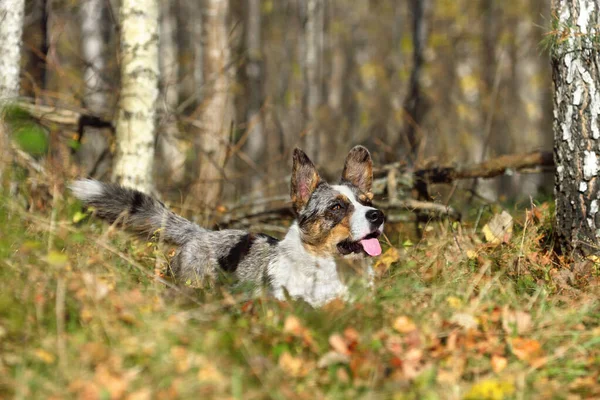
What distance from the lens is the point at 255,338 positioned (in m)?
3.48

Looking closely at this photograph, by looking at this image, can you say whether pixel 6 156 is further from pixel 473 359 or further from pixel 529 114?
pixel 529 114

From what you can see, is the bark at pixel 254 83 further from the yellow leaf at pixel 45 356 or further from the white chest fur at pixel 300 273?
the yellow leaf at pixel 45 356

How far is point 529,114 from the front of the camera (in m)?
28.2

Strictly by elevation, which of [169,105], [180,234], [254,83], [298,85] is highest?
[298,85]

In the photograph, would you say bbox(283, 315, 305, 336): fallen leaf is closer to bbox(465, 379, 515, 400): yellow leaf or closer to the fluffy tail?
bbox(465, 379, 515, 400): yellow leaf

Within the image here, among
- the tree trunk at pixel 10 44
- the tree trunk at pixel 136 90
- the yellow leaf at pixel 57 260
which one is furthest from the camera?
the tree trunk at pixel 136 90

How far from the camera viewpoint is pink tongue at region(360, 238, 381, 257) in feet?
17.2

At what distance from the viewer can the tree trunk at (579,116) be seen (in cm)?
540

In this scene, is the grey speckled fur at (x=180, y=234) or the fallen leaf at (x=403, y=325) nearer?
the fallen leaf at (x=403, y=325)

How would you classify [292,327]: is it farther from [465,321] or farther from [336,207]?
[336,207]

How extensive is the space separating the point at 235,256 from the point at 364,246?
1.22 metres

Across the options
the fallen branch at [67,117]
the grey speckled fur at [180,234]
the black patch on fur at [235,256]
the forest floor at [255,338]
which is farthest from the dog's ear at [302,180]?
the fallen branch at [67,117]

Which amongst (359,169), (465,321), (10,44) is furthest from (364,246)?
(10,44)

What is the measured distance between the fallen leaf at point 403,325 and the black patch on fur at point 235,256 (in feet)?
7.69
